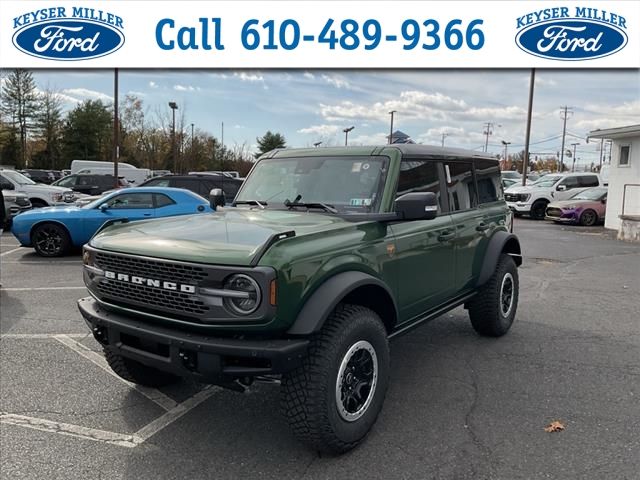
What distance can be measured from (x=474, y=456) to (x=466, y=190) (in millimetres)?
2653

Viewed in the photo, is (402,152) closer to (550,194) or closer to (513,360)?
(513,360)

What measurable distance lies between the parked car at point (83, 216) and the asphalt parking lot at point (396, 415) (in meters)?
4.37

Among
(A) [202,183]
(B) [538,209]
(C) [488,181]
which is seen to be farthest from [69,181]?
(C) [488,181]

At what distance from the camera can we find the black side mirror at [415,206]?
3.49 metres

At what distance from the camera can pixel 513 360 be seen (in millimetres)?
4801

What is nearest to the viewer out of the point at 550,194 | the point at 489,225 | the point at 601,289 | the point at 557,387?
the point at 557,387

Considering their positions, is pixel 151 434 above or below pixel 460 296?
below

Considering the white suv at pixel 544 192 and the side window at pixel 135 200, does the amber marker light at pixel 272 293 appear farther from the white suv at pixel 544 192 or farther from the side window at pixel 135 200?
the white suv at pixel 544 192

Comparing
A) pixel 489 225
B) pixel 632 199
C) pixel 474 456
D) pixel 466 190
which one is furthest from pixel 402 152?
pixel 632 199

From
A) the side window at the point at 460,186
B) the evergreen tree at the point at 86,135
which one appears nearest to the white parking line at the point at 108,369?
the side window at the point at 460,186

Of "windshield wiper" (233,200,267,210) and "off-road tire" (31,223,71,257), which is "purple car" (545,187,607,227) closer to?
"off-road tire" (31,223,71,257)

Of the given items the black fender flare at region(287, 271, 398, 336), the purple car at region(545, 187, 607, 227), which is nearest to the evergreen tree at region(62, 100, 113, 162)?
the purple car at region(545, 187, 607, 227)

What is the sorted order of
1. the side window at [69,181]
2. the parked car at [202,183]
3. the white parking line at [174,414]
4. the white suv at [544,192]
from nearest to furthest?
1. the white parking line at [174,414]
2. the parked car at [202,183]
3. the white suv at [544,192]
4. the side window at [69,181]

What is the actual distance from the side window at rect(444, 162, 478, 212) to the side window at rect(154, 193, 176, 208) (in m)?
6.90
